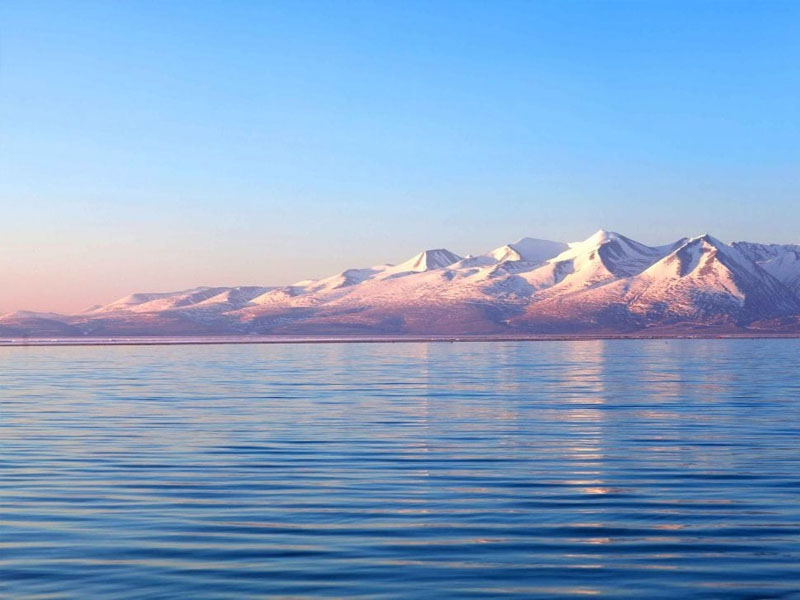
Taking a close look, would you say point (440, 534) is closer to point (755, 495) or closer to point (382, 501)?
point (382, 501)

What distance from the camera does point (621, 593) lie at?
16.0m

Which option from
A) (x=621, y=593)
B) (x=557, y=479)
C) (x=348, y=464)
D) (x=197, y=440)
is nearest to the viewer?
(x=621, y=593)

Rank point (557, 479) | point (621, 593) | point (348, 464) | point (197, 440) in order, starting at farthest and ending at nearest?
1. point (197, 440)
2. point (348, 464)
3. point (557, 479)
4. point (621, 593)

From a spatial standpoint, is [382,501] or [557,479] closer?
[382,501]

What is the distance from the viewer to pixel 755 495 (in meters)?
23.8

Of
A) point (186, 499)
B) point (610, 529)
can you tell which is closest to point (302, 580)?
point (610, 529)

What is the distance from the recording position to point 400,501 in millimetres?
23391

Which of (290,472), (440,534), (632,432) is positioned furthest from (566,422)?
(440,534)

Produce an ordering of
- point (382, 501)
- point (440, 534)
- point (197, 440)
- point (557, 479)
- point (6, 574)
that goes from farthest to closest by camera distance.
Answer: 1. point (197, 440)
2. point (557, 479)
3. point (382, 501)
4. point (440, 534)
5. point (6, 574)

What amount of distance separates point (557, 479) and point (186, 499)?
8.19 metres

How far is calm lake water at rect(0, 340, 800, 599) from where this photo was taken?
16859mm

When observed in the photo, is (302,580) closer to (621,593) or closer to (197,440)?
(621,593)

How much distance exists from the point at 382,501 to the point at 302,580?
22.3ft

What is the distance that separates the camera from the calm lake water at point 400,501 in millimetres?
16859
